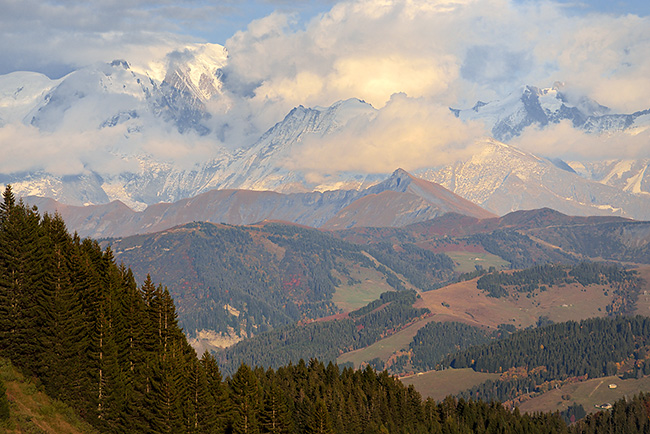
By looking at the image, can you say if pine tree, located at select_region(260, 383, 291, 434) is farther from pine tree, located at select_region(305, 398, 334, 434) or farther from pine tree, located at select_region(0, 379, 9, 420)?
pine tree, located at select_region(0, 379, 9, 420)

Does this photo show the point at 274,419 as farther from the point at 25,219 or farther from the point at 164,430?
the point at 25,219

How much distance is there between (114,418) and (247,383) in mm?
19874

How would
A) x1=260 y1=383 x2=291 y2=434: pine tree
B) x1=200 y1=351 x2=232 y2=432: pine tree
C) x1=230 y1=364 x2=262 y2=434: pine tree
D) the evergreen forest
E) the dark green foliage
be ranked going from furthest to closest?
x1=260 y1=383 x2=291 y2=434: pine tree, x1=230 y1=364 x2=262 y2=434: pine tree, x1=200 y1=351 x2=232 y2=432: pine tree, the evergreen forest, the dark green foliage

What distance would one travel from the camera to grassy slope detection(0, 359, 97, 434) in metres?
83.1

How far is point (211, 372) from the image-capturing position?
108875 millimetres

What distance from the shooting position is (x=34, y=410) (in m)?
87.4

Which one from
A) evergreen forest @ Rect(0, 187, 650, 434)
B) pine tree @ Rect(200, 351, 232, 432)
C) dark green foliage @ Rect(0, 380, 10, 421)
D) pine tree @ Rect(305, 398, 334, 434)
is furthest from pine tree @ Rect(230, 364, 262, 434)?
dark green foliage @ Rect(0, 380, 10, 421)

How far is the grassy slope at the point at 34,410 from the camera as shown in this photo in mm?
83069

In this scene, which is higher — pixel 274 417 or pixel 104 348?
pixel 104 348

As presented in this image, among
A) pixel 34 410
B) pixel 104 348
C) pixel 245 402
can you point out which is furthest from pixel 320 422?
pixel 34 410

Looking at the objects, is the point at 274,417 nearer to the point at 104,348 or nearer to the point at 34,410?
the point at 104,348

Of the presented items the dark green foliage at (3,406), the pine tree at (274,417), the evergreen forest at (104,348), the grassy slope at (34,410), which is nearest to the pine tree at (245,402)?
the evergreen forest at (104,348)

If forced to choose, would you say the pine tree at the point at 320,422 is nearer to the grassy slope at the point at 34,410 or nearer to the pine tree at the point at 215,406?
the pine tree at the point at 215,406

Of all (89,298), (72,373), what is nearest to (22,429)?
(72,373)
